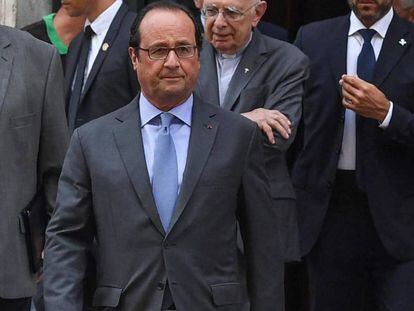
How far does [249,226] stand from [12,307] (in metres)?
1.23

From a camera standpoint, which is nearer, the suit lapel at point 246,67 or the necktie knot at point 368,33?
the suit lapel at point 246,67

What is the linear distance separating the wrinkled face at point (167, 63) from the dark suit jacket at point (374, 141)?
1591 millimetres

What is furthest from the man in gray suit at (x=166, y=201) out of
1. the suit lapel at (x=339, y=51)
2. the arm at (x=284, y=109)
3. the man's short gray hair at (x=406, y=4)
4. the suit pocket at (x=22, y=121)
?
the man's short gray hair at (x=406, y=4)

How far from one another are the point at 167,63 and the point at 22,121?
850 millimetres

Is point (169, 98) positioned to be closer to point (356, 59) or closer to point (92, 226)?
point (92, 226)

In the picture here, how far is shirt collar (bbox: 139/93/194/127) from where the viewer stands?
17.9 feet

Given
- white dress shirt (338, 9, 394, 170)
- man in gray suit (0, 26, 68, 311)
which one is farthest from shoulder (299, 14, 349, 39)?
man in gray suit (0, 26, 68, 311)

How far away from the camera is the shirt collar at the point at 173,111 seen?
17.9 feet

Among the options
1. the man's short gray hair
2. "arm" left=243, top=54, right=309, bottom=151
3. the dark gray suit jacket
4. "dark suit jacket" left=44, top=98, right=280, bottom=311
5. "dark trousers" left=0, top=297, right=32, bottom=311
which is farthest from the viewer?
Answer: the man's short gray hair

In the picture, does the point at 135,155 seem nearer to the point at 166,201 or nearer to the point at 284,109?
the point at 166,201

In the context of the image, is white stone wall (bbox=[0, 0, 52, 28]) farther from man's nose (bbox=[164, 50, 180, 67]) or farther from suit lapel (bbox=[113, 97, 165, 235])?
man's nose (bbox=[164, 50, 180, 67])

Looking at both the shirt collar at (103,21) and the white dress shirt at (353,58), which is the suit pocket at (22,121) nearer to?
the shirt collar at (103,21)

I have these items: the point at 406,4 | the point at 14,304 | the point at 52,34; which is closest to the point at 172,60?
the point at 14,304

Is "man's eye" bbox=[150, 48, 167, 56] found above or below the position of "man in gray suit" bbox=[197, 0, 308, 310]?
above
